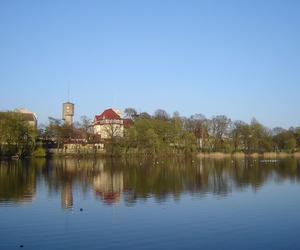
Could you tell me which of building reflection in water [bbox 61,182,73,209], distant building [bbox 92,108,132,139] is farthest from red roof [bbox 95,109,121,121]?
building reflection in water [bbox 61,182,73,209]

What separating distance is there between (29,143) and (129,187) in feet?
185

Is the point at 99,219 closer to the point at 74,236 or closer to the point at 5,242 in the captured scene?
the point at 74,236

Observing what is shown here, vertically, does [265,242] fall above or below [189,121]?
below

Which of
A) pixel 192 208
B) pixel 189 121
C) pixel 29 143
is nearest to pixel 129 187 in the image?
pixel 192 208

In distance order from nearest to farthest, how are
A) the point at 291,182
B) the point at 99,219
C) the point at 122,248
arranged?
the point at 122,248
the point at 99,219
the point at 291,182

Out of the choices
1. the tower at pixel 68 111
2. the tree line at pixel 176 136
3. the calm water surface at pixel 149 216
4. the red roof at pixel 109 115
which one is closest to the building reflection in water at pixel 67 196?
the calm water surface at pixel 149 216

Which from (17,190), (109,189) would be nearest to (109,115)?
(109,189)

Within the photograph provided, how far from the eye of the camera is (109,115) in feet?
457

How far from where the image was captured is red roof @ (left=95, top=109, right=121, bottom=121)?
13659 cm

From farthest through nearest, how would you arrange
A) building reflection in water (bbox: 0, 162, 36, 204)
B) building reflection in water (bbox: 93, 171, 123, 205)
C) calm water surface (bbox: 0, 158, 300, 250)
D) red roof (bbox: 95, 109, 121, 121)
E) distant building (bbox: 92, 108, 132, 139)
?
red roof (bbox: 95, 109, 121, 121) < distant building (bbox: 92, 108, 132, 139) < building reflection in water (bbox: 93, 171, 123, 205) < building reflection in water (bbox: 0, 162, 36, 204) < calm water surface (bbox: 0, 158, 300, 250)

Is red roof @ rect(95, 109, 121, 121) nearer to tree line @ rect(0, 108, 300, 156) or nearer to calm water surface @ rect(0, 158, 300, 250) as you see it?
tree line @ rect(0, 108, 300, 156)

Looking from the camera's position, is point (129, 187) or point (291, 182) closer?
point (129, 187)

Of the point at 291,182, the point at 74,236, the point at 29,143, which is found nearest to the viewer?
the point at 74,236

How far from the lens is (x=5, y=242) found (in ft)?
61.4
